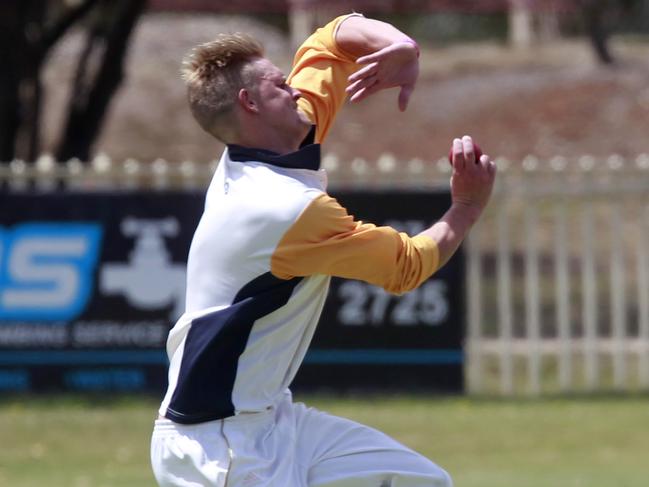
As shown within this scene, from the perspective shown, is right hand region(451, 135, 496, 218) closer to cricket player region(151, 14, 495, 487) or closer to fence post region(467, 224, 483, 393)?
cricket player region(151, 14, 495, 487)

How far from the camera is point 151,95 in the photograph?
76.8ft

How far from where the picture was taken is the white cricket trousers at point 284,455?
4039mm

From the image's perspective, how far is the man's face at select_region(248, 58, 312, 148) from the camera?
13.7 feet

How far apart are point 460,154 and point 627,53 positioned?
20.7m

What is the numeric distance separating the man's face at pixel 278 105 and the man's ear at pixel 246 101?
0.05 ft

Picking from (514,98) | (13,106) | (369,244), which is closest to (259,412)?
(369,244)

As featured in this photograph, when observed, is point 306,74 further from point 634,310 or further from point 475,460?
point 634,310

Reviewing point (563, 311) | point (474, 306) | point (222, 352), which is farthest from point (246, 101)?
point (563, 311)

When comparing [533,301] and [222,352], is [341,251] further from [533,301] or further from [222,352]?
[533,301]

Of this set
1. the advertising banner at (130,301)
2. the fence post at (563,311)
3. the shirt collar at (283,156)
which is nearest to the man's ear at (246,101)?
the shirt collar at (283,156)

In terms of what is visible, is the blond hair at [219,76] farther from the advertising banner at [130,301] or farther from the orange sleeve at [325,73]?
the advertising banner at [130,301]

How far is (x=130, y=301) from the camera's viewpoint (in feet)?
36.6

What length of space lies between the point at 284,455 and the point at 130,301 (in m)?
7.18

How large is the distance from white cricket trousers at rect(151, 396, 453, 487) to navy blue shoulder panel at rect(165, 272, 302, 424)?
0.05 metres
